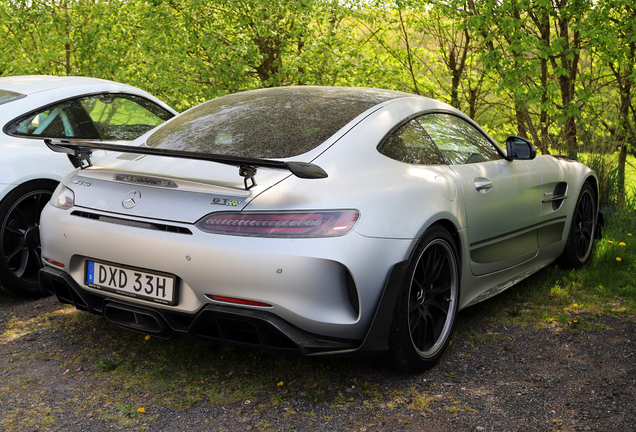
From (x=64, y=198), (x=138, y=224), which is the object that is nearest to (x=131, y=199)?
(x=138, y=224)

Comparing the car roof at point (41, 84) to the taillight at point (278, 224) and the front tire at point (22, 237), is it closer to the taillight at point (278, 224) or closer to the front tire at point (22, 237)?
the front tire at point (22, 237)

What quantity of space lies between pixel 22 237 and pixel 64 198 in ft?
4.80

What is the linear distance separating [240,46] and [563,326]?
7.06m

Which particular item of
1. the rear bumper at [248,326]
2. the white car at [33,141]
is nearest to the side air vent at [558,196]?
the rear bumper at [248,326]

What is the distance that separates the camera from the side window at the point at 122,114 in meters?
4.79

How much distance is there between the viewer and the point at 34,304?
4.13 metres

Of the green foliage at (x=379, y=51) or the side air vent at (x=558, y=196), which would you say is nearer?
the side air vent at (x=558, y=196)

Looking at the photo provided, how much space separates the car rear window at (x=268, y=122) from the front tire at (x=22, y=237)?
1.25m

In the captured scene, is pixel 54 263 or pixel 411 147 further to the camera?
pixel 411 147

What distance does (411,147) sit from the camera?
3.23 m

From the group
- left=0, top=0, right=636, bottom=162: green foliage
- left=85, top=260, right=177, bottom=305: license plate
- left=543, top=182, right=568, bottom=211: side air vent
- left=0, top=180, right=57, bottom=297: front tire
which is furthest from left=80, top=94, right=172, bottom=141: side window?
left=0, top=0, right=636, bottom=162: green foliage

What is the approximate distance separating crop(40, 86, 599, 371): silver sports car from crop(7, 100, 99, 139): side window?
1.32m

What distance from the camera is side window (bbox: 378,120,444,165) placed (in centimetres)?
309

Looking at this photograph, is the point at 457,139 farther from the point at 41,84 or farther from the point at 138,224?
the point at 41,84
